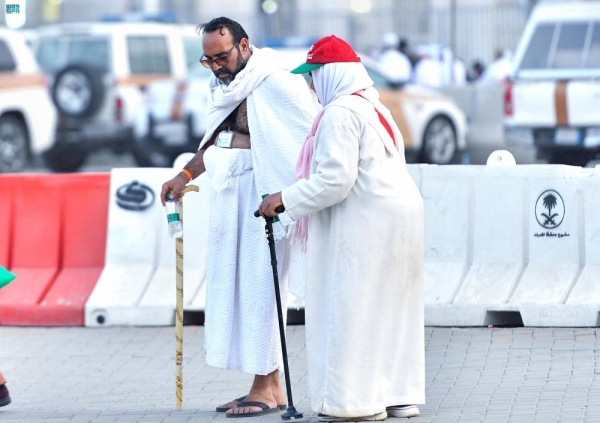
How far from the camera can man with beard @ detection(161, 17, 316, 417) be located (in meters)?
6.43

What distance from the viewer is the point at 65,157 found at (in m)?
21.2

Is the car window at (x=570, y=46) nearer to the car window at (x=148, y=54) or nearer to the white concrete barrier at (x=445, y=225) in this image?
the car window at (x=148, y=54)

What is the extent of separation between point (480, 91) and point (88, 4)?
22.8 meters

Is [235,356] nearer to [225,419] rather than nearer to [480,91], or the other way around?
[225,419]

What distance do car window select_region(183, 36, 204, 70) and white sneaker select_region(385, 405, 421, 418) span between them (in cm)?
1551

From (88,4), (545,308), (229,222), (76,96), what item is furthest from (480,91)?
(88,4)

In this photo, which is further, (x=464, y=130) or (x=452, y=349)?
(x=464, y=130)

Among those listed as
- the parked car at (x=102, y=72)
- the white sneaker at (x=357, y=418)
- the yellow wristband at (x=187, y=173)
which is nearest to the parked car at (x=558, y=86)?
the parked car at (x=102, y=72)

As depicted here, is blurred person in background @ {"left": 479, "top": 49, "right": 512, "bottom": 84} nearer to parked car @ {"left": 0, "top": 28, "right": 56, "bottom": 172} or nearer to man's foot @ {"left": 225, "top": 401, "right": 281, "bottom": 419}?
parked car @ {"left": 0, "top": 28, "right": 56, "bottom": 172}

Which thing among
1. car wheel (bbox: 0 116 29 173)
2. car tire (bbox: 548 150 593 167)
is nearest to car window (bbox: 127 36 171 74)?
car wheel (bbox: 0 116 29 173)

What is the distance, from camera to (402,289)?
5.96m

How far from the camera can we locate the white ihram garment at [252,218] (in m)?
6.44

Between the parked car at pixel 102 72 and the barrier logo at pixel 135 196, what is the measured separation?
10837 mm

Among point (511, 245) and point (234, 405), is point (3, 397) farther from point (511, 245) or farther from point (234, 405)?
point (511, 245)
